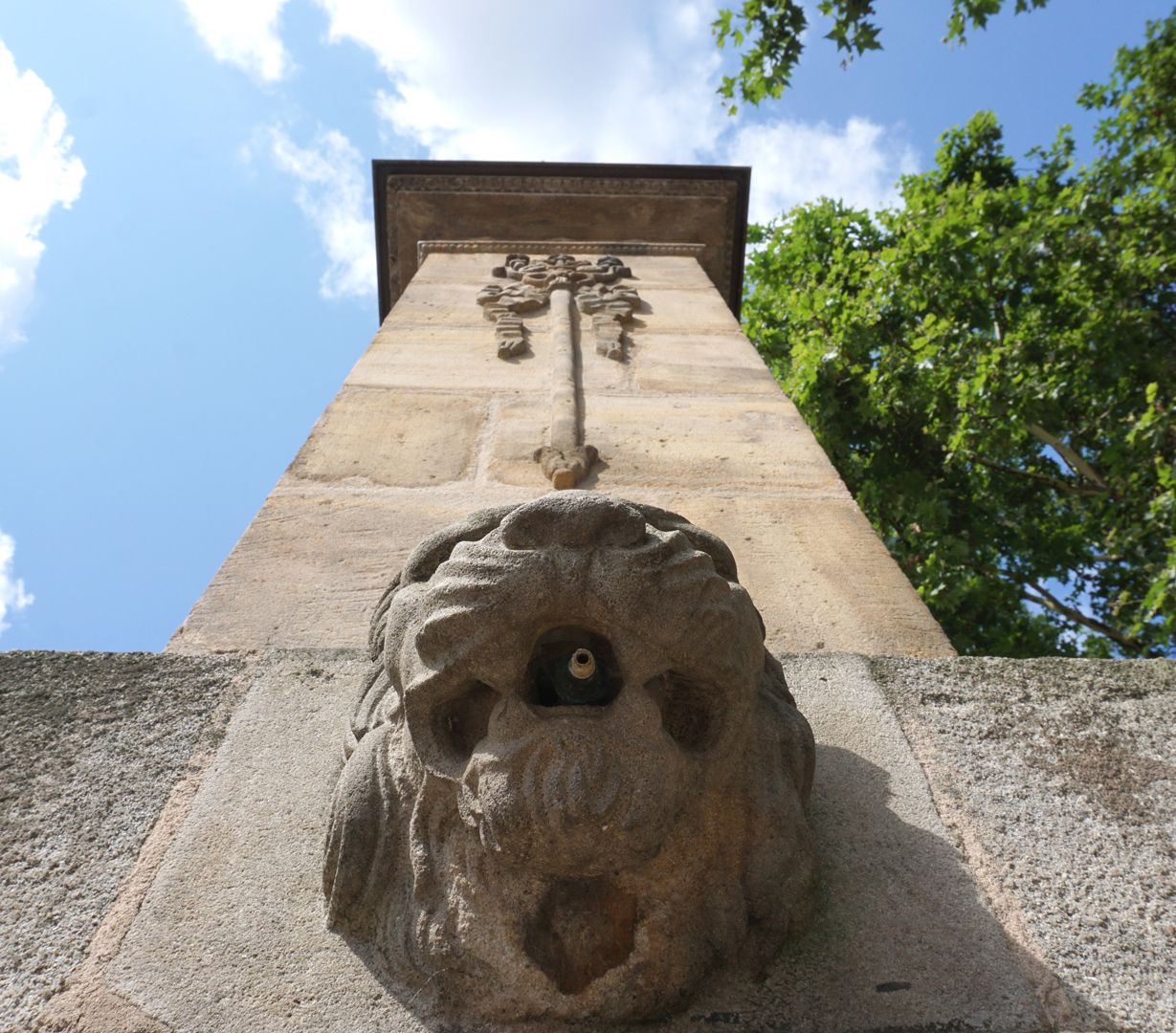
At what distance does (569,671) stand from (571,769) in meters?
0.16

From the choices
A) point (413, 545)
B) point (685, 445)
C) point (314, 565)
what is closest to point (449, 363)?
point (685, 445)

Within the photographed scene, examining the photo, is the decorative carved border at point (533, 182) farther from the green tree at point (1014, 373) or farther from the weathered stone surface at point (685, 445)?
the weathered stone surface at point (685, 445)

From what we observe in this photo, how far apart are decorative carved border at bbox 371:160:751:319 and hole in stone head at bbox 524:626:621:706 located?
4.93 m

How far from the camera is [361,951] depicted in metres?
1.28

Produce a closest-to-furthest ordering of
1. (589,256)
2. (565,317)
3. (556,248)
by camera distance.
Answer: (565,317), (589,256), (556,248)

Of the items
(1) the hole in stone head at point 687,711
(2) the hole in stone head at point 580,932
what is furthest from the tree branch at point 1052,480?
(2) the hole in stone head at point 580,932

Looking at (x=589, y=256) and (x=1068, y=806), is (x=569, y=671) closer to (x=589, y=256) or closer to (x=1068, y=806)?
(x=1068, y=806)

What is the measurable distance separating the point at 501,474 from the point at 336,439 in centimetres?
56

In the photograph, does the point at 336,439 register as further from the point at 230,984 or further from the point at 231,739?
the point at 230,984

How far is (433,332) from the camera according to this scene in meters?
3.81

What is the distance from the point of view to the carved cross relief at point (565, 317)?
2814 mm

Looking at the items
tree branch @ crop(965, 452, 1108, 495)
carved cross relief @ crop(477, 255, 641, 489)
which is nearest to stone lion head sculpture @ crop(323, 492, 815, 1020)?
carved cross relief @ crop(477, 255, 641, 489)

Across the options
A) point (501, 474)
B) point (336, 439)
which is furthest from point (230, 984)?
point (336, 439)

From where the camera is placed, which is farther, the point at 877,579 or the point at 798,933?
the point at 877,579
